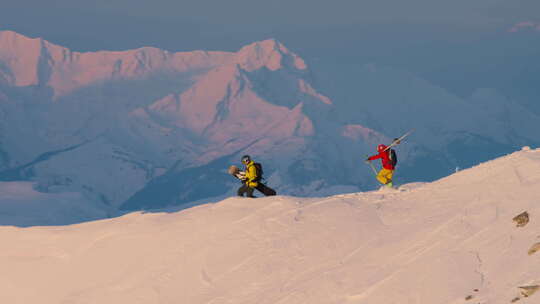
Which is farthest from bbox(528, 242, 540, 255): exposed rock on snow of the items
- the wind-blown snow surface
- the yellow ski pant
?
the yellow ski pant

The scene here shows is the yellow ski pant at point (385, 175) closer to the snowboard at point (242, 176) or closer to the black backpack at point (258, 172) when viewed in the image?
the snowboard at point (242, 176)

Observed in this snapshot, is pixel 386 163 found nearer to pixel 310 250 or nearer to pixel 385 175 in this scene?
pixel 385 175

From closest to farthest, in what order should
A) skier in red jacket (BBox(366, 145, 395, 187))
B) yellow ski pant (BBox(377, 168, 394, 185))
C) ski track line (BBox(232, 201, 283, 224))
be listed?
ski track line (BBox(232, 201, 283, 224)) < skier in red jacket (BBox(366, 145, 395, 187)) < yellow ski pant (BBox(377, 168, 394, 185))

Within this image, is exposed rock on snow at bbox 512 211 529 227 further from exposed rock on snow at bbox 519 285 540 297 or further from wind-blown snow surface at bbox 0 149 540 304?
exposed rock on snow at bbox 519 285 540 297

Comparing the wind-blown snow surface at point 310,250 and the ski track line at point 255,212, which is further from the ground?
the ski track line at point 255,212

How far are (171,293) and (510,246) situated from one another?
10097mm

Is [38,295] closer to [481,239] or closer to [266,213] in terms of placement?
[266,213]

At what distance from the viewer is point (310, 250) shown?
2316 centimetres

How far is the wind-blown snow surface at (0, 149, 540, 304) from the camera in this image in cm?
1809

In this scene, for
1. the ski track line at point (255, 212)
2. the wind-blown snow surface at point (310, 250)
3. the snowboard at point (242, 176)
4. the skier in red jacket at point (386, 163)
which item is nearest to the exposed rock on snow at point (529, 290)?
the wind-blown snow surface at point (310, 250)

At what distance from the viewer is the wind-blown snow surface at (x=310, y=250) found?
712 inches

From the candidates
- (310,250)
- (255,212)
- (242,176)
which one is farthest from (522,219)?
(242,176)

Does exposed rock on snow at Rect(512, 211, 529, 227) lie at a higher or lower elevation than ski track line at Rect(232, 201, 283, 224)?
lower

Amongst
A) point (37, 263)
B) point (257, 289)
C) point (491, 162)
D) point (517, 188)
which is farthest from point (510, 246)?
point (37, 263)
